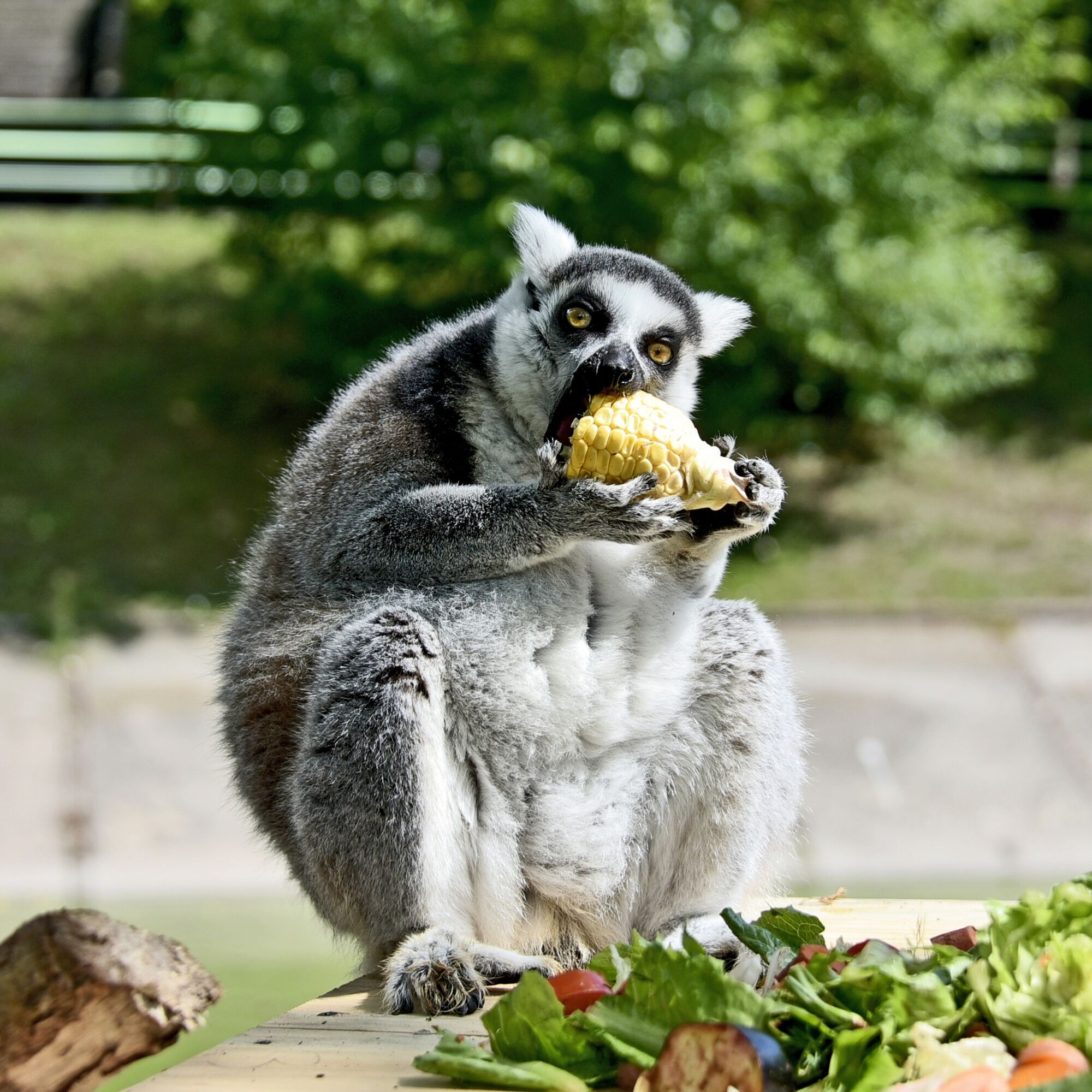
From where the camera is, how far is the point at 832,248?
10.5m

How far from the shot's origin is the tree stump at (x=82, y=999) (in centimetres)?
253

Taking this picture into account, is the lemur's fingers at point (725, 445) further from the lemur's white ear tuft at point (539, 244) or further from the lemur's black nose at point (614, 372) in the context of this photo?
the lemur's white ear tuft at point (539, 244)

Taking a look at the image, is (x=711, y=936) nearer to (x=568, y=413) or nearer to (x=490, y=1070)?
(x=490, y=1070)

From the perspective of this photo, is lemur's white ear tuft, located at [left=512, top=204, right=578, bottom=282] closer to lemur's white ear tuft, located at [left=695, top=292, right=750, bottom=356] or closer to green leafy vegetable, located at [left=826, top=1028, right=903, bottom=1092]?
lemur's white ear tuft, located at [left=695, top=292, right=750, bottom=356]

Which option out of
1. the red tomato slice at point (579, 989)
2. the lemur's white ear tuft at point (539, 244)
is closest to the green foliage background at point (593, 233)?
the lemur's white ear tuft at point (539, 244)

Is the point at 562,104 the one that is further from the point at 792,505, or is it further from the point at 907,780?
the point at 907,780

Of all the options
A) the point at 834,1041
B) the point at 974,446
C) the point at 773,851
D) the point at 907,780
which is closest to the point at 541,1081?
the point at 834,1041

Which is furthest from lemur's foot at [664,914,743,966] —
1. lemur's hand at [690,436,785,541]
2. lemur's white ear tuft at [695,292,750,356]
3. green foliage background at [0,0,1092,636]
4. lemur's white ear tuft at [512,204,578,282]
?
green foliage background at [0,0,1092,636]

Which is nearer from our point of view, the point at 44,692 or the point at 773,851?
the point at 773,851

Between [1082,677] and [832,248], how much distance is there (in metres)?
3.56

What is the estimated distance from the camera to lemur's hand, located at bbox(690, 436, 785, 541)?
383cm

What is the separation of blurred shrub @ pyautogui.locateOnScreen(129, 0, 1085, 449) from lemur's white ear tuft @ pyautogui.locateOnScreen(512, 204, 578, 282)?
552cm

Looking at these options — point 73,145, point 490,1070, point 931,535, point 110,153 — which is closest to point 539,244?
point 490,1070

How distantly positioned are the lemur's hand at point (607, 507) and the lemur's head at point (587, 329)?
300mm
